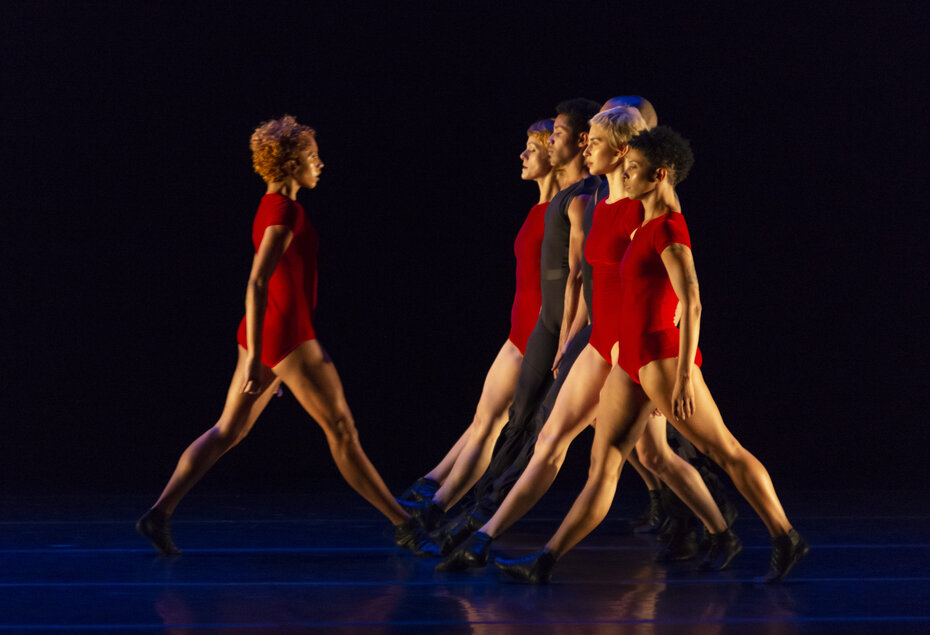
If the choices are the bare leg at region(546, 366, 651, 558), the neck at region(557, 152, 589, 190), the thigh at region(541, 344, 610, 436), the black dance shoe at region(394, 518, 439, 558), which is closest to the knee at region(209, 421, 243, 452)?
the black dance shoe at region(394, 518, 439, 558)

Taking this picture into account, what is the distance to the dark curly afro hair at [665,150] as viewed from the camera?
14.6 ft

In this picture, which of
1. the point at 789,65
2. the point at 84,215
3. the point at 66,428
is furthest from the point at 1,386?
the point at 789,65

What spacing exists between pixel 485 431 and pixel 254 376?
1065mm

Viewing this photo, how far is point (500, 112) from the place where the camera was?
26.0 ft

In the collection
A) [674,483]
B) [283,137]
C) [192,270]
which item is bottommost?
[674,483]

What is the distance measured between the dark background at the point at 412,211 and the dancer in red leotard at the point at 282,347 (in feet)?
7.98

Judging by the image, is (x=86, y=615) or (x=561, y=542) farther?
(x=561, y=542)

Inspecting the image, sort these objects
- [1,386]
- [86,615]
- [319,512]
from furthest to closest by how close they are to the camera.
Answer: [1,386] → [319,512] → [86,615]

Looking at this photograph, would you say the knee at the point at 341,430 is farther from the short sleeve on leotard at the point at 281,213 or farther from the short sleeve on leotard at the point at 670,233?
the short sleeve on leotard at the point at 670,233

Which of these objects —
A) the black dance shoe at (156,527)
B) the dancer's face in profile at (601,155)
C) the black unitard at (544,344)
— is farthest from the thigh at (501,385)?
the black dance shoe at (156,527)

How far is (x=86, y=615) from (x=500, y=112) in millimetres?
4693

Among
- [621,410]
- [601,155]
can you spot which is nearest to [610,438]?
[621,410]

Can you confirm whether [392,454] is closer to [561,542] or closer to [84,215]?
[84,215]

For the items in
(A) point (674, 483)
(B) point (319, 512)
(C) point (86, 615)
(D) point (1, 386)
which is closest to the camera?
(C) point (86, 615)
